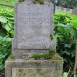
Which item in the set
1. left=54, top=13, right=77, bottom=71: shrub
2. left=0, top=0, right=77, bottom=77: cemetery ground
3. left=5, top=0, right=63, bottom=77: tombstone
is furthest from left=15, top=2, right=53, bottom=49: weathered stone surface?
left=54, top=13, right=77, bottom=71: shrub

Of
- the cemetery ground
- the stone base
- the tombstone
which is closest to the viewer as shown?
the stone base

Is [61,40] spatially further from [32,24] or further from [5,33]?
[32,24]

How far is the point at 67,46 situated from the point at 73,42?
215 mm

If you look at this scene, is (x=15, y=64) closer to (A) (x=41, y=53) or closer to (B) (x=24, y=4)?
(A) (x=41, y=53)

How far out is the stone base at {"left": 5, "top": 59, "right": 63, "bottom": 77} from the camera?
19.5 feet

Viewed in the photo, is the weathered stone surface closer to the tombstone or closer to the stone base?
the tombstone

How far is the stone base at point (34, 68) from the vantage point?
5.94 m

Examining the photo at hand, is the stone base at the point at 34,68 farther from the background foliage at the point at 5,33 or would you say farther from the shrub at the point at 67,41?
the shrub at the point at 67,41

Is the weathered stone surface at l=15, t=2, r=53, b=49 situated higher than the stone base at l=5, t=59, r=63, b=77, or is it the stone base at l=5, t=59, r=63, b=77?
the weathered stone surface at l=15, t=2, r=53, b=49

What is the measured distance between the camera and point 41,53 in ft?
20.5

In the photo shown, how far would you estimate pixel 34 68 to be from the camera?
5.95 m

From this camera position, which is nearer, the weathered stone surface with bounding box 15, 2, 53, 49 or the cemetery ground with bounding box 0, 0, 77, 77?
the weathered stone surface with bounding box 15, 2, 53, 49

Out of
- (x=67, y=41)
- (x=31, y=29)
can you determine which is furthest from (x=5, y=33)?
(x=31, y=29)

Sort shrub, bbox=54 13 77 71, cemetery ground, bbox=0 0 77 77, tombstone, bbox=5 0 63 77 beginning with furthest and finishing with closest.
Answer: shrub, bbox=54 13 77 71, cemetery ground, bbox=0 0 77 77, tombstone, bbox=5 0 63 77
